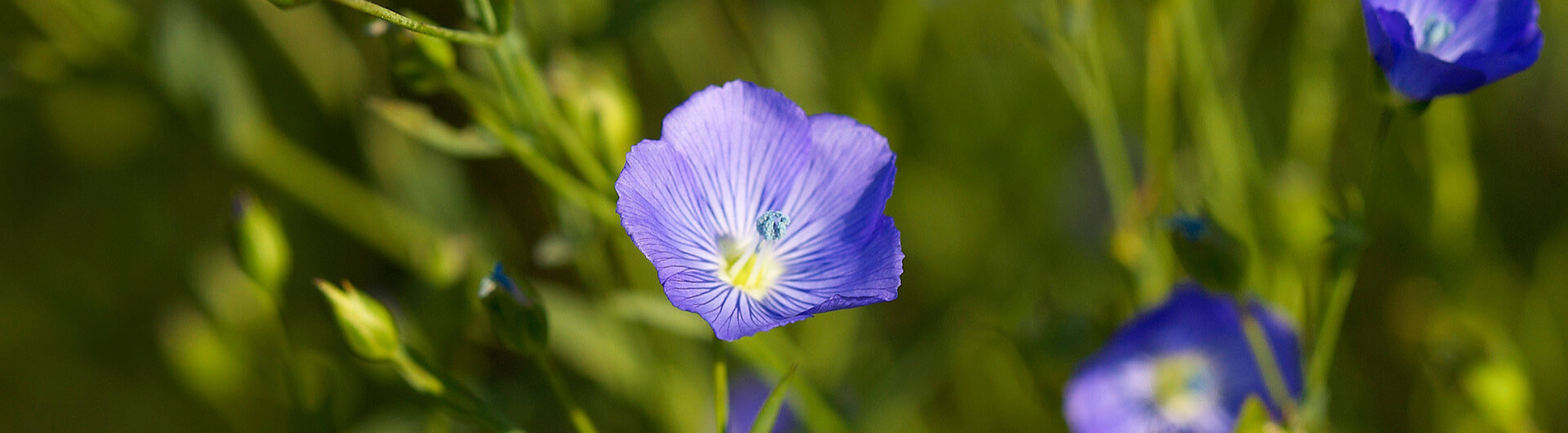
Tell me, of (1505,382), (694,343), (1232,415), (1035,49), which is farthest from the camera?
(1035,49)

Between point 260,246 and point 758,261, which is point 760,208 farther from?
point 260,246

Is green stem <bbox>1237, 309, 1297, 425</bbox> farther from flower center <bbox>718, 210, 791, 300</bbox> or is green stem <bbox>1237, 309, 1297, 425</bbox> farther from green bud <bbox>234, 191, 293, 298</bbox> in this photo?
green bud <bbox>234, 191, 293, 298</bbox>

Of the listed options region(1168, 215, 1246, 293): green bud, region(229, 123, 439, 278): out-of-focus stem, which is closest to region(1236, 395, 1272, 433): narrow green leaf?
region(1168, 215, 1246, 293): green bud

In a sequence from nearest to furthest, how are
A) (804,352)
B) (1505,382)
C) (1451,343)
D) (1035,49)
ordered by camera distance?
1. (1505,382)
2. (1451,343)
3. (804,352)
4. (1035,49)

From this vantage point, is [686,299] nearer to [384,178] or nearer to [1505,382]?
[1505,382]

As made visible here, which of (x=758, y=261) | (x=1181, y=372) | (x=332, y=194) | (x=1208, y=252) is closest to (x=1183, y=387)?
(x=1181, y=372)

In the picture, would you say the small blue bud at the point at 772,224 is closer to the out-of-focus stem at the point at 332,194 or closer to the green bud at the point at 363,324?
the green bud at the point at 363,324

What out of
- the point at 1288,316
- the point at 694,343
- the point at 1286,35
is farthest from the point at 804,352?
the point at 1286,35
